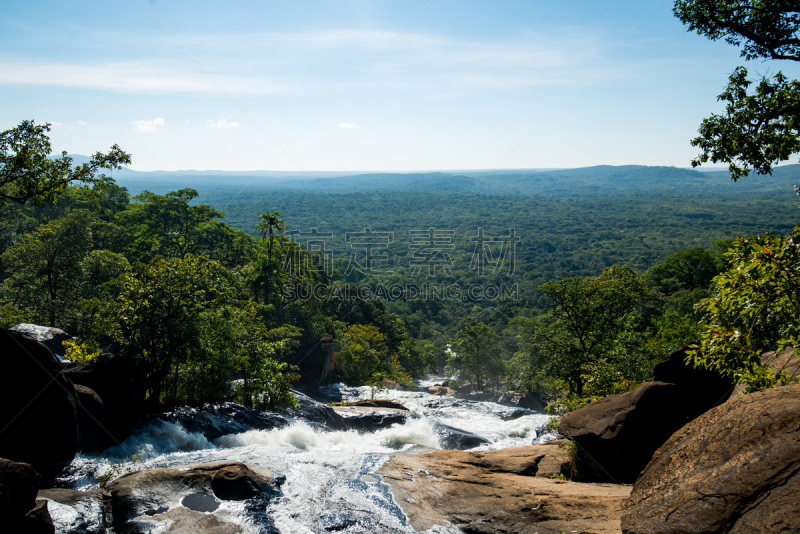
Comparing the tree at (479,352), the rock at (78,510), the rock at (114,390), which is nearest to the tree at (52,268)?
the rock at (114,390)

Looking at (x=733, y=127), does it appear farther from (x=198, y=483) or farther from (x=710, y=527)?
(x=198, y=483)

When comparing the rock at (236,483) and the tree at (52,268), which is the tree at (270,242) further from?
the rock at (236,483)

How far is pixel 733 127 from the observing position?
10883mm

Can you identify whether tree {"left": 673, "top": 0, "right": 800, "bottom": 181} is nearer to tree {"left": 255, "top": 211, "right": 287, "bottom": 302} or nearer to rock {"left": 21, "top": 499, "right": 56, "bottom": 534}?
rock {"left": 21, "top": 499, "right": 56, "bottom": 534}

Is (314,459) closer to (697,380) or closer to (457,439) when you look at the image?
(457,439)

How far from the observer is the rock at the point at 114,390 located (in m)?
14.2

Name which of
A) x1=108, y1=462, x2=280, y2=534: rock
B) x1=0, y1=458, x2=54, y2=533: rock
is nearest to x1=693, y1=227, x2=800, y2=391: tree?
x1=108, y1=462, x2=280, y2=534: rock

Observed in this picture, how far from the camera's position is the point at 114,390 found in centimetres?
1487

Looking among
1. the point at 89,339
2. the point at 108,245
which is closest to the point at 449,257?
the point at 108,245

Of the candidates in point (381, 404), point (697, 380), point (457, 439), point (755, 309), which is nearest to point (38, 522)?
point (755, 309)

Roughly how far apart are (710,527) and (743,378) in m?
2.46

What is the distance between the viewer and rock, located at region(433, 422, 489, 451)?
20.3m

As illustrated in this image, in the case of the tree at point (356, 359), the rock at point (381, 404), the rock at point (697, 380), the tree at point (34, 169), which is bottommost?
the tree at point (356, 359)

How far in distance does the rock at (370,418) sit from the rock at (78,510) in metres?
12.9
